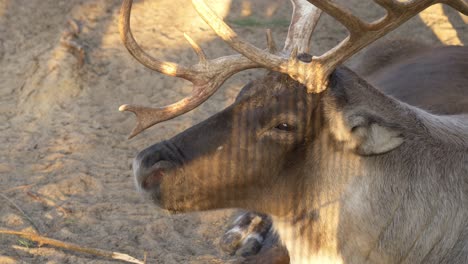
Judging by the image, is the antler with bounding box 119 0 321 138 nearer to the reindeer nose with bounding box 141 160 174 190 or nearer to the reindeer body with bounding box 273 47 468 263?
the reindeer nose with bounding box 141 160 174 190

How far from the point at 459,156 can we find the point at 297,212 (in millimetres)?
849

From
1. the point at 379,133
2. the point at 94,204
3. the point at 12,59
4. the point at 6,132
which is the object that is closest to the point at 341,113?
the point at 379,133

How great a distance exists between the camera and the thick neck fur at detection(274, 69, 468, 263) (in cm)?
351

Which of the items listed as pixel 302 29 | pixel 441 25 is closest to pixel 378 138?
pixel 302 29

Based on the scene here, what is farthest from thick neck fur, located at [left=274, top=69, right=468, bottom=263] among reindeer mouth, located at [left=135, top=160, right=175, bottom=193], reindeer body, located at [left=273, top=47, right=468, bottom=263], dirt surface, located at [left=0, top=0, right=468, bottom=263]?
dirt surface, located at [left=0, top=0, right=468, bottom=263]

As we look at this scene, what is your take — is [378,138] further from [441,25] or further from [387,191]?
[441,25]

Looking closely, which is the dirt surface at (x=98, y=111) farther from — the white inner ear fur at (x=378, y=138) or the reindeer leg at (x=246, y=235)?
the white inner ear fur at (x=378, y=138)

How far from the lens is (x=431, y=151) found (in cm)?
355

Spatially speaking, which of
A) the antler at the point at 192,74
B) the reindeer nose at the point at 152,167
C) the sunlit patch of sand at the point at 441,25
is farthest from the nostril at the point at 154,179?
the sunlit patch of sand at the point at 441,25

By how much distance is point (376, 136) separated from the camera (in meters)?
3.41

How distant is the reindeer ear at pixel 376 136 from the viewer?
11.2 feet

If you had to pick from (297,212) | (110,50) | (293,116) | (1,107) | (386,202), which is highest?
(293,116)

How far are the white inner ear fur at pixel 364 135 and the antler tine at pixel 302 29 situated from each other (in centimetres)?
60

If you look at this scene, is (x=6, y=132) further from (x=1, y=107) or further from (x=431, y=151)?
(x=431, y=151)
